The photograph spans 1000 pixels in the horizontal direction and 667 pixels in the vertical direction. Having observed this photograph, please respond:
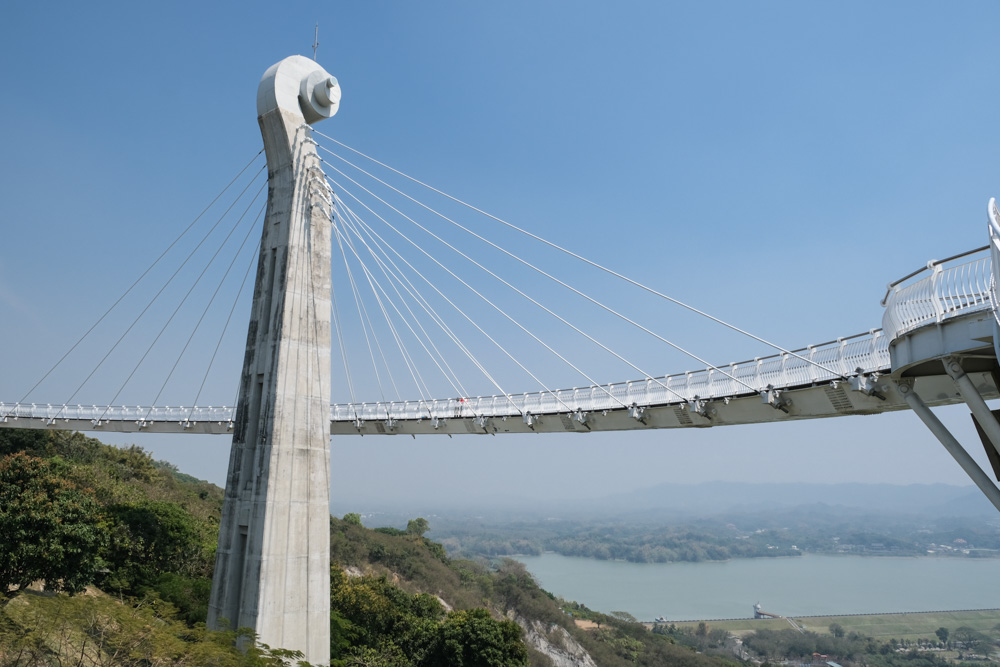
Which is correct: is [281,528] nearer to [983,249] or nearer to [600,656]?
[983,249]

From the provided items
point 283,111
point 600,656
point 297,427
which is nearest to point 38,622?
point 297,427

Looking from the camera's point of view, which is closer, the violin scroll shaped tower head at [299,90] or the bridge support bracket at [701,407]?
the bridge support bracket at [701,407]

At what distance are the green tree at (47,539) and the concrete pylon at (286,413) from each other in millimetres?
5050

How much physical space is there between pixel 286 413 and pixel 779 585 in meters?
161

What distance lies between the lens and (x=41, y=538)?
17562mm

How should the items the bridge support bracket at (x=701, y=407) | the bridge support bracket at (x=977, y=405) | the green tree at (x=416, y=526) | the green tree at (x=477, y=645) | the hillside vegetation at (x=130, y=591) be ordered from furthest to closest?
the green tree at (x=416, y=526) → the green tree at (x=477, y=645) → the bridge support bracket at (x=701, y=407) → the hillside vegetation at (x=130, y=591) → the bridge support bracket at (x=977, y=405)

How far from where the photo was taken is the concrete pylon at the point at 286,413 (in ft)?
51.4

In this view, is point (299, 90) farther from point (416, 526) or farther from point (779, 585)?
point (779, 585)

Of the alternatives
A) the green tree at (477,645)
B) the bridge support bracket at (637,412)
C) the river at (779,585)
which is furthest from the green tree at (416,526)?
the river at (779,585)

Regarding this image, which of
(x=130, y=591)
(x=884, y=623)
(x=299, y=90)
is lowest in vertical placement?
(x=884, y=623)

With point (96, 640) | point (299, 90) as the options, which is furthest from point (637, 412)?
point (299, 90)

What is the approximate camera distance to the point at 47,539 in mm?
17625

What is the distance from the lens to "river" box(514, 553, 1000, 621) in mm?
125500

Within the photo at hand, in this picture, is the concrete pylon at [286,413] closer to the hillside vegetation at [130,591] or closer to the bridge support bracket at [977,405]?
the hillside vegetation at [130,591]
